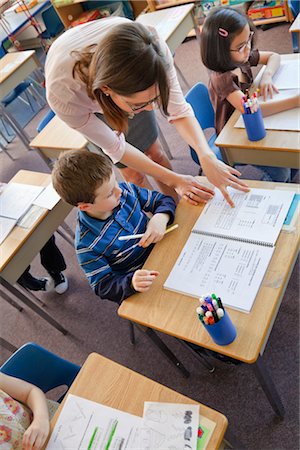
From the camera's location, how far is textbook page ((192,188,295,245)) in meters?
1.17

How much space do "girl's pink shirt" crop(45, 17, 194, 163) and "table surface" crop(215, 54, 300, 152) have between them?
0.30 m

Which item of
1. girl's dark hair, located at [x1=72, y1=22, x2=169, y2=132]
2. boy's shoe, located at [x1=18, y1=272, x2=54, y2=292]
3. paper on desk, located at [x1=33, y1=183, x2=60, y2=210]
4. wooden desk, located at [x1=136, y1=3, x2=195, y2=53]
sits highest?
girl's dark hair, located at [x1=72, y1=22, x2=169, y2=132]

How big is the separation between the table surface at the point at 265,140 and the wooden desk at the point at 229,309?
0.25m

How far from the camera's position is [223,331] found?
94cm

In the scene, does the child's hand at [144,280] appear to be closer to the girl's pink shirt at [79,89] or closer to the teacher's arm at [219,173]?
the teacher's arm at [219,173]

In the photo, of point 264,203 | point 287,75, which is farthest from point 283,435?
point 287,75

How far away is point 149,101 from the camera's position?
1.06 metres

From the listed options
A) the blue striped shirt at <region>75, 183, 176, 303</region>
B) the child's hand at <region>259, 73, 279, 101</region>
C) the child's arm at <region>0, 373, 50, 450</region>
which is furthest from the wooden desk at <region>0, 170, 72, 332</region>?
the child's hand at <region>259, 73, 279, 101</region>

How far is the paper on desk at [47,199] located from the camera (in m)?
1.82

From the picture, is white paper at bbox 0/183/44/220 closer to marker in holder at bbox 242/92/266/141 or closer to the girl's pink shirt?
the girl's pink shirt

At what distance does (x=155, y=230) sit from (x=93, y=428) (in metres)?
0.66

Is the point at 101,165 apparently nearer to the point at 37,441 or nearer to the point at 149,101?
the point at 149,101

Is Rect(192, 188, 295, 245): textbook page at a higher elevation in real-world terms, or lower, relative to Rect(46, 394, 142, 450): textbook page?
higher

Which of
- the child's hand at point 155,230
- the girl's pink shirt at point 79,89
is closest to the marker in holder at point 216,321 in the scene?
the child's hand at point 155,230
